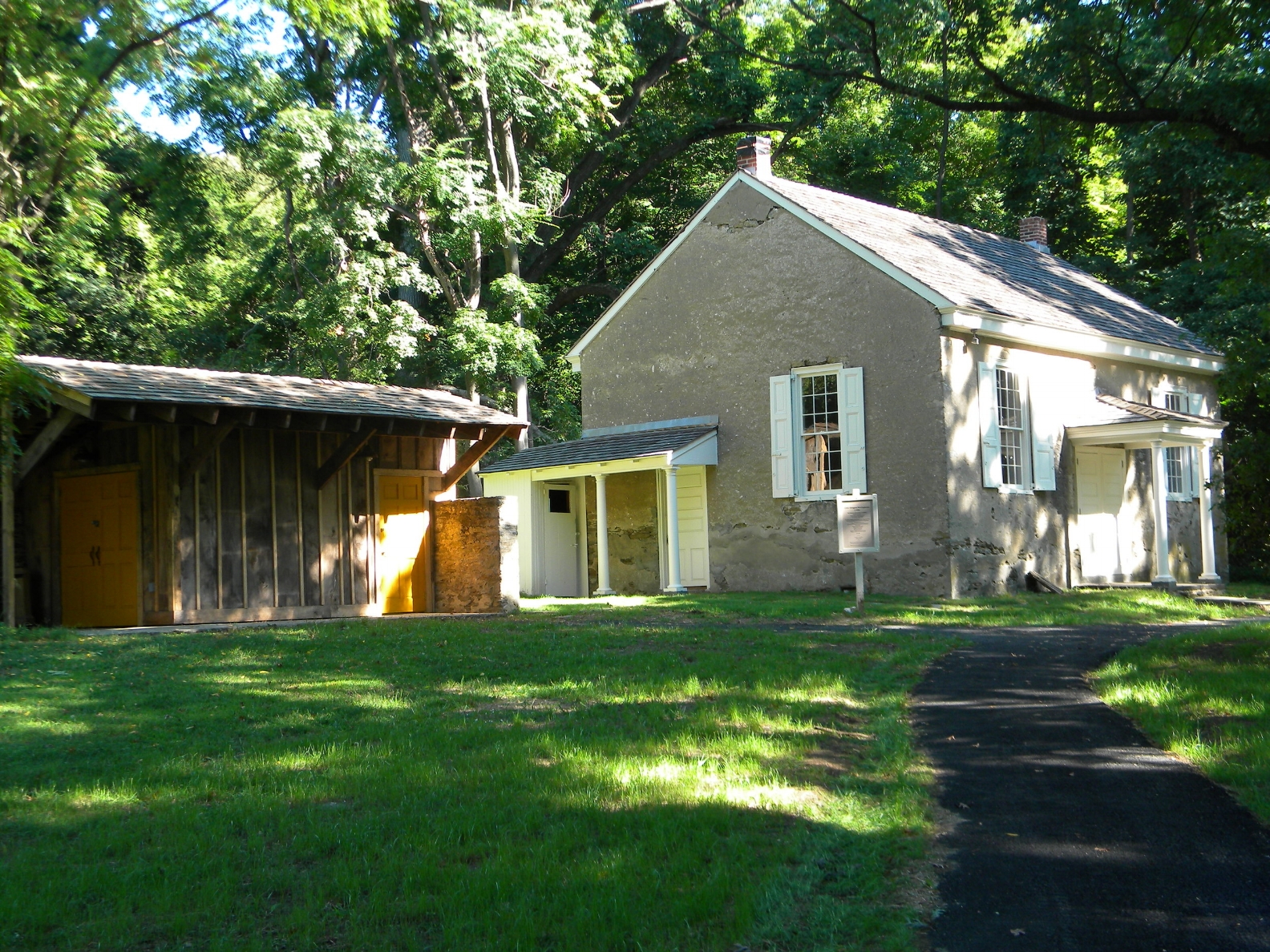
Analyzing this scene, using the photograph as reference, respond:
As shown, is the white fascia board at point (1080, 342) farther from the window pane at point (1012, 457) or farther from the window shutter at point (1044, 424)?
the window pane at point (1012, 457)

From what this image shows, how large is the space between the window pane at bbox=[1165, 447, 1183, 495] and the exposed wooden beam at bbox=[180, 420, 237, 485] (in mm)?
17904

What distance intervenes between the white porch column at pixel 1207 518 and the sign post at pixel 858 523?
24.5ft

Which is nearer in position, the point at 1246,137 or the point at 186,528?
the point at 1246,137

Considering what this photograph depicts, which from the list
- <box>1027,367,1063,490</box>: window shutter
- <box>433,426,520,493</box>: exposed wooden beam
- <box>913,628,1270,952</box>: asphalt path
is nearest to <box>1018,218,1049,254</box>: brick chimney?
<box>1027,367,1063,490</box>: window shutter

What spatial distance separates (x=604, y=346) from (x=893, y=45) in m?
13.2

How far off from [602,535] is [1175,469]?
1150cm

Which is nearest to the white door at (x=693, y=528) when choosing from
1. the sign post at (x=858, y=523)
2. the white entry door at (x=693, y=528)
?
the white entry door at (x=693, y=528)

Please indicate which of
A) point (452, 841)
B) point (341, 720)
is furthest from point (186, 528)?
point (452, 841)

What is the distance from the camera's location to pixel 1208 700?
8.20m

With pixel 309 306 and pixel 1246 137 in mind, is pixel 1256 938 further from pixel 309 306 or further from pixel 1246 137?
pixel 309 306

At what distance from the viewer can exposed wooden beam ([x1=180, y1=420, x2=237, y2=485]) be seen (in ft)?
46.6

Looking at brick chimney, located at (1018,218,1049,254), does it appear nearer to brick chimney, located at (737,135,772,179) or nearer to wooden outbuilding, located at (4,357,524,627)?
brick chimney, located at (737,135,772,179)

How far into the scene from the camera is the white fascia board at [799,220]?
18.5 m

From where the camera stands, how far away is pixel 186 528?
14602mm
